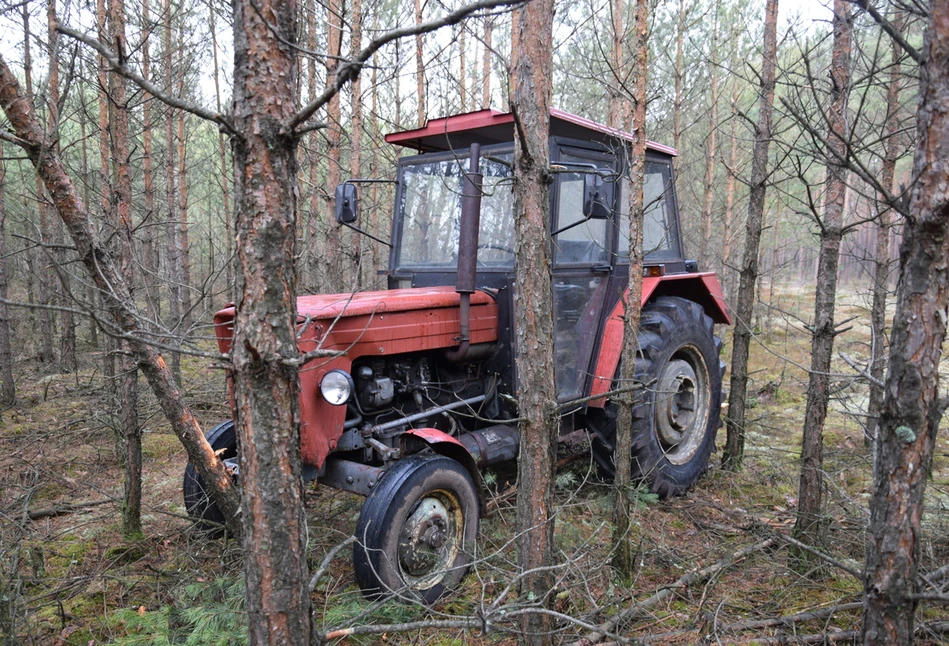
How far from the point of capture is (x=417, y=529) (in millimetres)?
3143

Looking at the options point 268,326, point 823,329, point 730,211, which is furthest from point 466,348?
point 730,211

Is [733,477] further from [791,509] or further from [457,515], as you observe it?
[457,515]

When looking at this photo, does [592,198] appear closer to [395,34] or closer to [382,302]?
[382,302]

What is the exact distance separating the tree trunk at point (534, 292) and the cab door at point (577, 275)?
147 cm

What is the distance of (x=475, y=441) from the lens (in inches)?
150

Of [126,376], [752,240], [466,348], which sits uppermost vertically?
[752,240]

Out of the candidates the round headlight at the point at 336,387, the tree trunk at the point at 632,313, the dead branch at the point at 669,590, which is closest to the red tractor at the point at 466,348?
the round headlight at the point at 336,387

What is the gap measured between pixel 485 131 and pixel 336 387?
1810 mm

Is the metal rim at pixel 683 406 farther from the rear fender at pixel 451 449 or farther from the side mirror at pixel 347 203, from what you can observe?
the side mirror at pixel 347 203

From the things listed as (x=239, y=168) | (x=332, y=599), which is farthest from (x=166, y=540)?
(x=239, y=168)

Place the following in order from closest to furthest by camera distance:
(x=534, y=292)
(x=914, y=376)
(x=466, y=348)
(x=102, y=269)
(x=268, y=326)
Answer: (x=268, y=326), (x=914, y=376), (x=534, y=292), (x=102, y=269), (x=466, y=348)

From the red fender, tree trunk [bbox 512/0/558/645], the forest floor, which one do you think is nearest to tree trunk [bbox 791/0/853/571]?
the forest floor

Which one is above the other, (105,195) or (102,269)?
(105,195)

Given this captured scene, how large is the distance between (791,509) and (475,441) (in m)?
2.18
